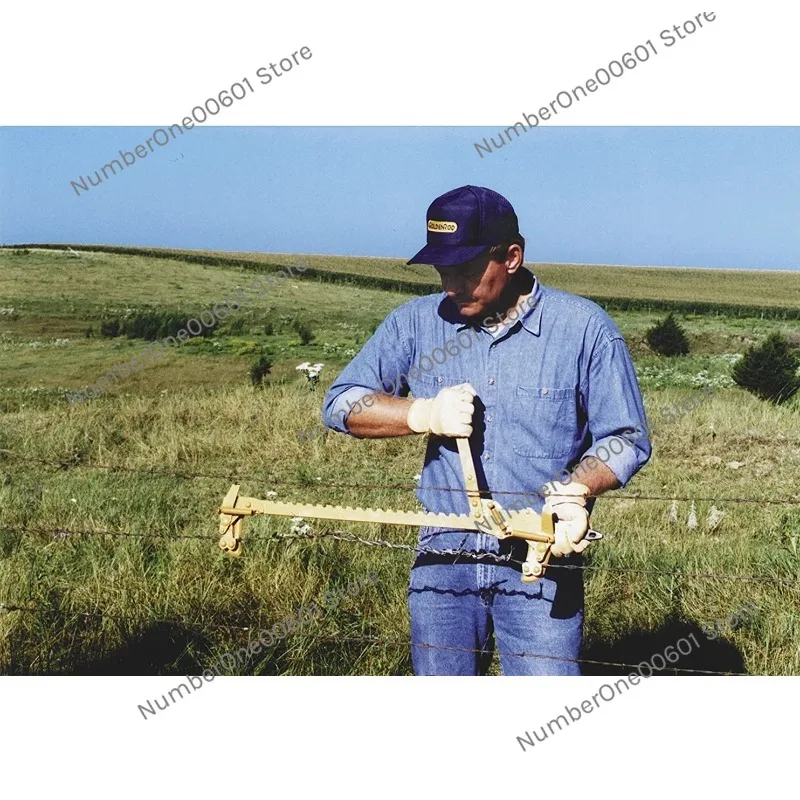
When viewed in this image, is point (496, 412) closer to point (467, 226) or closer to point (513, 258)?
point (513, 258)

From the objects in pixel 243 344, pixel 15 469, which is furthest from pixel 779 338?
pixel 15 469

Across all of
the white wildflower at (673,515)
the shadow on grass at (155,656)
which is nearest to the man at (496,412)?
the shadow on grass at (155,656)

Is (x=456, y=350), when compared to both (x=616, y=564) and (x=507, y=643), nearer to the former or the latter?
(x=507, y=643)

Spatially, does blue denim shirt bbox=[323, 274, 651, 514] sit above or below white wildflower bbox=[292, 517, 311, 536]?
above

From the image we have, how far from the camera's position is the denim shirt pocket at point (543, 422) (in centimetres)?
252

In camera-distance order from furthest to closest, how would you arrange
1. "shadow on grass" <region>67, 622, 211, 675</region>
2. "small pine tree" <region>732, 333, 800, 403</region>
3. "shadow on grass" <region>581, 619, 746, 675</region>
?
"small pine tree" <region>732, 333, 800, 403</region>
"shadow on grass" <region>581, 619, 746, 675</region>
"shadow on grass" <region>67, 622, 211, 675</region>

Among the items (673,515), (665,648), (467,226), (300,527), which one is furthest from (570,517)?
(673,515)

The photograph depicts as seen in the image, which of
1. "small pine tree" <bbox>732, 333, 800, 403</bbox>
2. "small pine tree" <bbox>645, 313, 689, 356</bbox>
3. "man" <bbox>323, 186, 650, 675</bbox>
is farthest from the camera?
"small pine tree" <bbox>645, 313, 689, 356</bbox>

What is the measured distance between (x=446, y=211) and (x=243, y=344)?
817cm

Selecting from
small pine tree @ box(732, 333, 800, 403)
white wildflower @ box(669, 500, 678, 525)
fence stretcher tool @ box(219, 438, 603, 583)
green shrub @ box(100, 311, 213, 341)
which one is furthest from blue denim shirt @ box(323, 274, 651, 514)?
green shrub @ box(100, 311, 213, 341)

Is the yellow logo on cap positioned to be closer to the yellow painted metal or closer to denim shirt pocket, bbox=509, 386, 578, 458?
denim shirt pocket, bbox=509, 386, 578, 458

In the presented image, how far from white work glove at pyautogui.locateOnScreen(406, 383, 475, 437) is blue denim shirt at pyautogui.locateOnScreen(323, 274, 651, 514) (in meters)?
0.17

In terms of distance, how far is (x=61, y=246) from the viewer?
11.3 metres

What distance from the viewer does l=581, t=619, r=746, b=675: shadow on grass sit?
3.68 metres
